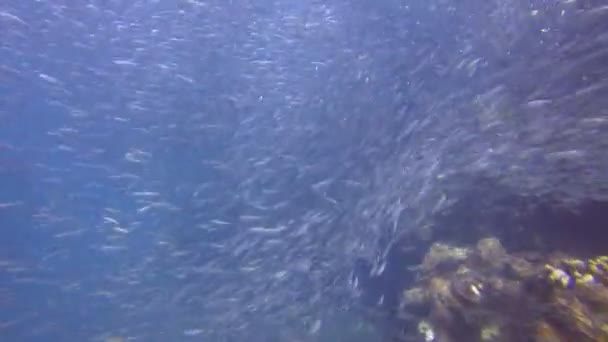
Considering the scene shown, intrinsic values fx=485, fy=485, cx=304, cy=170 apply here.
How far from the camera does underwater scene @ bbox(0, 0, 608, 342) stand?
9.46m

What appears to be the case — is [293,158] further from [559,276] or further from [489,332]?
[559,276]

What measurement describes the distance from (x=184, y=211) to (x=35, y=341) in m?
11.7

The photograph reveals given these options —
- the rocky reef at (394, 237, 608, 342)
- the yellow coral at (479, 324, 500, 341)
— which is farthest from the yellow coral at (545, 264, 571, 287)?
the yellow coral at (479, 324, 500, 341)

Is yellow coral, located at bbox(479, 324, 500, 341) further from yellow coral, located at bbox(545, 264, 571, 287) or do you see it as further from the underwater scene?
yellow coral, located at bbox(545, 264, 571, 287)

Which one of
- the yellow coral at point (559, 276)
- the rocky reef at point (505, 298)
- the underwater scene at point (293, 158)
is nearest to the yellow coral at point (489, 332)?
the rocky reef at point (505, 298)

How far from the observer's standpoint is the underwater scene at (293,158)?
946 centimetres

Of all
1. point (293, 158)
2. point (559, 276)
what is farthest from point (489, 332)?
point (293, 158)

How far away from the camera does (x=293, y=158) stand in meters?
14.3

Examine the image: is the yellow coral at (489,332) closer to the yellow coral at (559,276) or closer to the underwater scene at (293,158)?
the underwater scene at (293,158)

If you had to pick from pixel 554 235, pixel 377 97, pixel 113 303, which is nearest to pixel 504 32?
pixel 377 97

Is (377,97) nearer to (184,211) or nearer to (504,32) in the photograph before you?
(504,32)

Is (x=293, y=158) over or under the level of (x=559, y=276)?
over

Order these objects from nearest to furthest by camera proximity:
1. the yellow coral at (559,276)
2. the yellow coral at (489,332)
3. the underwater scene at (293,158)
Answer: the yellow coral at (559,276) → the yellow coral at (489,332) → the underwater scene at (293,158)

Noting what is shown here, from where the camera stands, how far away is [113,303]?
19.3 m
